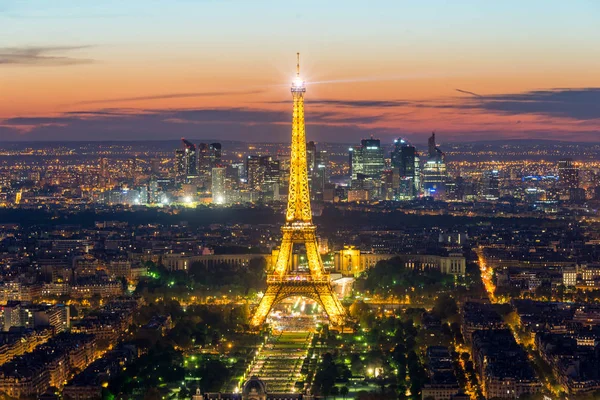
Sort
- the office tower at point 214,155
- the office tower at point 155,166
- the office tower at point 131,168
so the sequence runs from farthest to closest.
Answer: the office tower at point 155,166
the office tower at point 131,168
the office tower at point 214,155

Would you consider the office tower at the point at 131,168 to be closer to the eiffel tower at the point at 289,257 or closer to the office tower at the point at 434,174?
the office tower at the point at 434,174

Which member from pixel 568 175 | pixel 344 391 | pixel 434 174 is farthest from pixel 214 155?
pixel 344 391

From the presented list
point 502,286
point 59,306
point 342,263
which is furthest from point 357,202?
point 59,306

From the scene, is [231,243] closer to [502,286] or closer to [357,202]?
[502,286]

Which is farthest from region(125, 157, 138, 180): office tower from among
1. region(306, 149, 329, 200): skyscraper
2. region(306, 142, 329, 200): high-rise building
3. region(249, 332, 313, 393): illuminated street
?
region(249, 332, 313, 393): illuminated street

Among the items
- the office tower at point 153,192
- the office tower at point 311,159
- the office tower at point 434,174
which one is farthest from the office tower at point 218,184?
the office tower at point 434,174

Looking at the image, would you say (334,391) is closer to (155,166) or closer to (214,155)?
(214,155)

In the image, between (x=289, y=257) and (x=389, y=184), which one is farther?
(x=389, y=184)
